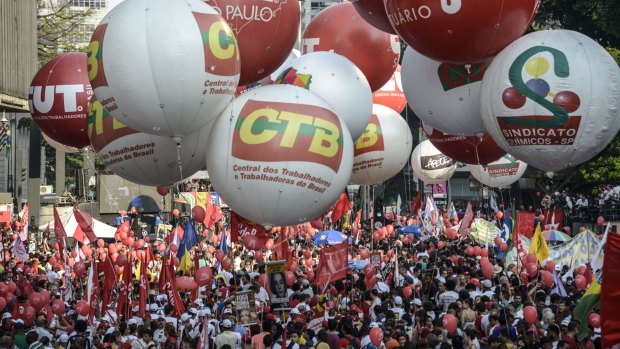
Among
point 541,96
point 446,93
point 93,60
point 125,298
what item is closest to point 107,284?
point 125,298

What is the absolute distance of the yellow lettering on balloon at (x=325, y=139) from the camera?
34.6ft

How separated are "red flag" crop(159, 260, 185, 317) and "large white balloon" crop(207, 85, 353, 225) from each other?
3.09m

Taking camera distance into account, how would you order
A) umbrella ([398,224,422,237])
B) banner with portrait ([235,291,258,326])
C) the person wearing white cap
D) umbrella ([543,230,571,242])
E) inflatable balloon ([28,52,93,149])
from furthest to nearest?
umbrella ([398,224,422,237]) → umbrella ([543,230,571,242]) → inflatable balloon ([28,52,93,149]) → the person wearing white cap → banner with portrait ([235,291,258,326])

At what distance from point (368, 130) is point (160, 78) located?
17.4 feet

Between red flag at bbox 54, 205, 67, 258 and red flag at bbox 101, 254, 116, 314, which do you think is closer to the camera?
red flag at bbox 101, 254, 116, 314

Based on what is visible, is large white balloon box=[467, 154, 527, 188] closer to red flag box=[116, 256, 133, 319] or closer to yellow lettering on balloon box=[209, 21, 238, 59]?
red flag box=[116, 256, 133, 319]

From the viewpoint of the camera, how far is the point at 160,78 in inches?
397

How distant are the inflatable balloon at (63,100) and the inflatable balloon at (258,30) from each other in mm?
3112

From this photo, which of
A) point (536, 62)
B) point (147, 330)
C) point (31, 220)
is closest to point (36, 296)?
point (147, 330)

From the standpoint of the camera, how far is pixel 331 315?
13906 mm

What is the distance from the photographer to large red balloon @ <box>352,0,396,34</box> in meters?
12.3

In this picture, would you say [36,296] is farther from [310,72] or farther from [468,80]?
[468,80]

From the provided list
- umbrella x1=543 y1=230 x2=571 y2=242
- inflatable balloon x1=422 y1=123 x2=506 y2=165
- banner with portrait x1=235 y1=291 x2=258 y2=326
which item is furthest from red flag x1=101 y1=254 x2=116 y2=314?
umbrella x1=543 y1=230 x2=571 y2=242

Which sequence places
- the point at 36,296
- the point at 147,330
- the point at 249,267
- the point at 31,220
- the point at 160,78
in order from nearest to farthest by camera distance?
the point at 160,78 < the point at 147,330 < the point at 36,296 < the point at 249,267 < the point at 31,220
